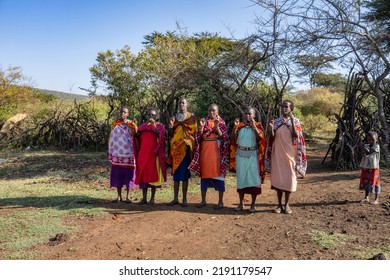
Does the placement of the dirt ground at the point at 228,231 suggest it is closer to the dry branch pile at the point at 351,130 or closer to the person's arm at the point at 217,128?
the person's arm at the point at 217,128

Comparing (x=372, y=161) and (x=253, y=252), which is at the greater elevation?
(x=372, y=161)

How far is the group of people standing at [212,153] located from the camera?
5121 mm

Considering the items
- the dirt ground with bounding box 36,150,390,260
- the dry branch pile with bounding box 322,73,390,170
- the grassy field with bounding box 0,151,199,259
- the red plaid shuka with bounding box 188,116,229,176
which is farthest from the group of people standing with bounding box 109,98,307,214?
the dry branch pile with bounding box 322,73,390,170

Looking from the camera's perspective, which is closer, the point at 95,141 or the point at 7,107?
the point at 95,141

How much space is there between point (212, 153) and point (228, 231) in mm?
1337

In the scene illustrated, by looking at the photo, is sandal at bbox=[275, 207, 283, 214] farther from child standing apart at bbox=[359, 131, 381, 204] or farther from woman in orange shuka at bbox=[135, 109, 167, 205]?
woman in orange shuka at bbox=[135, 109, 167, 205]

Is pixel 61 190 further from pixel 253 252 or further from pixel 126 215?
pixel 253 252

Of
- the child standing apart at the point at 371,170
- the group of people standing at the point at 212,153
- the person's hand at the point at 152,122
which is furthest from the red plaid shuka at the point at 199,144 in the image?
the child standing apart at the point at 371,170

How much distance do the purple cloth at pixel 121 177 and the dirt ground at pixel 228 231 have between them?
1.06 feet

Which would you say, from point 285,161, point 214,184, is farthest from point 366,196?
point 214,184

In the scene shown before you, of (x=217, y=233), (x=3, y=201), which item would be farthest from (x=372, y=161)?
(x=3, y=201)

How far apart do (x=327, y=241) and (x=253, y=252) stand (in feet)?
2.96

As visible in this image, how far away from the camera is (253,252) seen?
3.80 meters

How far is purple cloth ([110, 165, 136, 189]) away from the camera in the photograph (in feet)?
19.2
